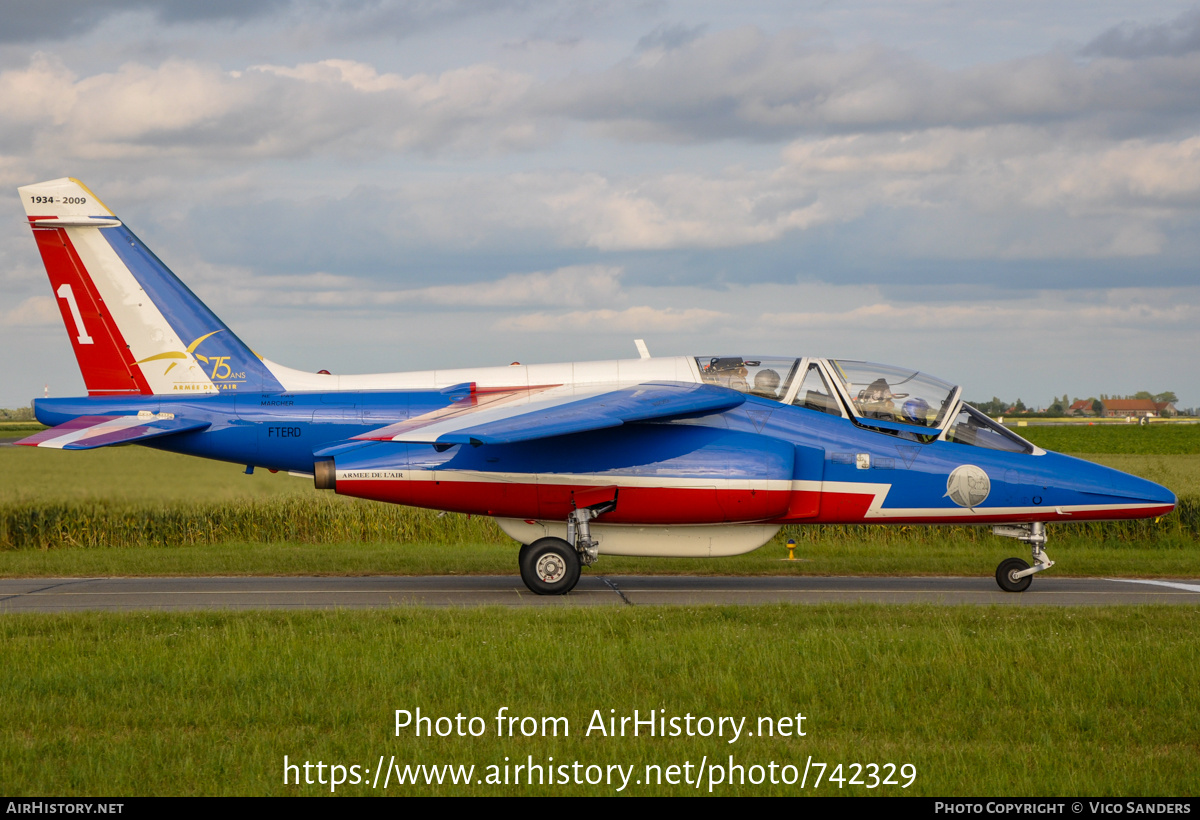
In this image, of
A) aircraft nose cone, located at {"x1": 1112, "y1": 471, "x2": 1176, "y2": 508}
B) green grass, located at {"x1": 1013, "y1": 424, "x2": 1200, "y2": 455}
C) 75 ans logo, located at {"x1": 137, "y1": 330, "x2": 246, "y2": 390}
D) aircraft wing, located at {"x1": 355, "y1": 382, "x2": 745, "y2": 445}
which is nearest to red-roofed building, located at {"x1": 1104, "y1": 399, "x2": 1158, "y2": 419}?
green grass, located at {"x1": 1013, "y1": 424, "x2": 1200, "y2": 455}

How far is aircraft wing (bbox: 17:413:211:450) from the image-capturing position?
48.1 ft

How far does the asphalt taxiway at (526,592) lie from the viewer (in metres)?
13.5

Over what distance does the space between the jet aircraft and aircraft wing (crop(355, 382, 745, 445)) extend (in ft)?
0.20

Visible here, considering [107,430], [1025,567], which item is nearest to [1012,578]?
[1025,567]

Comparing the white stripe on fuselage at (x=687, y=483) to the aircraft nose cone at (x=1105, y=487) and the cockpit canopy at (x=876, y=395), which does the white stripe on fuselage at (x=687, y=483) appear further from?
the cockpit canopy at (x=876, y=395)

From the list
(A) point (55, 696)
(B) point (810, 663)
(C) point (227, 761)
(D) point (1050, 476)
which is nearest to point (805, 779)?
(B) point (810, 663)

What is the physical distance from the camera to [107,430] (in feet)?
49.8

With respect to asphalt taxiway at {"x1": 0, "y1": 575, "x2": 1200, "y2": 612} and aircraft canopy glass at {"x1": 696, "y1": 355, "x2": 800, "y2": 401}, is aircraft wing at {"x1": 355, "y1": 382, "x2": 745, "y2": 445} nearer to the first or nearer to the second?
aircraft canopy glass at {"x1": 696, "y1": 355, "x2": 800, "y2": 401}

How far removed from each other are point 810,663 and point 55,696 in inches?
234

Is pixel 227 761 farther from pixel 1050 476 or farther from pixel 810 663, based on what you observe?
pixel 1050 476

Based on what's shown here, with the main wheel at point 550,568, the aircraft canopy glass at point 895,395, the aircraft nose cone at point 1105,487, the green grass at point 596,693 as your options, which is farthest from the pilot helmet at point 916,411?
the main wheel at point 550,568

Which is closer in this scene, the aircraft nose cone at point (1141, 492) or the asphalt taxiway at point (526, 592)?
the asphalt taxiway at point (526, 592)

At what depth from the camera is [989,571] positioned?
17766 millimetres

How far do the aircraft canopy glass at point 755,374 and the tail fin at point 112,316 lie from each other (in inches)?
270
